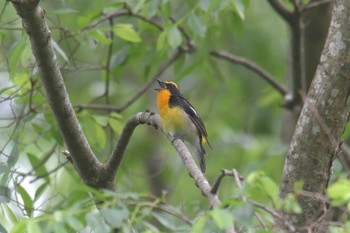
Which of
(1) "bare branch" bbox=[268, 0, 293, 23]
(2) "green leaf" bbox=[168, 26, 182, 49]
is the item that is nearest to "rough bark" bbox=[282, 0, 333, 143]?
(1) "bare branch" bbox=[268, 0, 293, 23]

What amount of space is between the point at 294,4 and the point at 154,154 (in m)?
4.54

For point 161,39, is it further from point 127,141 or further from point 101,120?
point 127,141

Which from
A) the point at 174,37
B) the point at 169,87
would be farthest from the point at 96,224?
the point at 169,87

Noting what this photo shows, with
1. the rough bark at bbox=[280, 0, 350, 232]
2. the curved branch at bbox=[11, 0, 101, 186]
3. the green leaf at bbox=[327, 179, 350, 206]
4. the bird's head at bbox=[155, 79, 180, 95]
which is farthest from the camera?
the bird's head at bbox=[155, 79, 180, 95]

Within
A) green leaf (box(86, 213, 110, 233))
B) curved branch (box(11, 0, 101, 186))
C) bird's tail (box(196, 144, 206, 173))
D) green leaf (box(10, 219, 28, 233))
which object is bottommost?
green leaf (box(10, 219, 28, 233))

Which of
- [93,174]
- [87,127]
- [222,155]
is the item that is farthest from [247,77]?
[93,174]

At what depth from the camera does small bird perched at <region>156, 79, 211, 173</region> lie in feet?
24.0

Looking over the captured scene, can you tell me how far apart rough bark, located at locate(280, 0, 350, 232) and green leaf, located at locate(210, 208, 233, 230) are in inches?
65.8

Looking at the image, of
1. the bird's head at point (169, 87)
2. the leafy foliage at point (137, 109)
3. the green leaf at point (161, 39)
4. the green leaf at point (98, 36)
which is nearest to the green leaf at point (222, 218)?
the leafy foliage at point (137, 109)

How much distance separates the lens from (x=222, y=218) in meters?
3.21

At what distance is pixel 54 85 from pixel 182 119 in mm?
2627

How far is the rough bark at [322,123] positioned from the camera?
4.83 meters

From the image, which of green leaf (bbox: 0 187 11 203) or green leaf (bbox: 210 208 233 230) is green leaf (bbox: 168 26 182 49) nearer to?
green leaf (bbox: 0 187 11 203)

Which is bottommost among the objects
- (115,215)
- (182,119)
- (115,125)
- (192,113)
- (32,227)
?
(32,227)
